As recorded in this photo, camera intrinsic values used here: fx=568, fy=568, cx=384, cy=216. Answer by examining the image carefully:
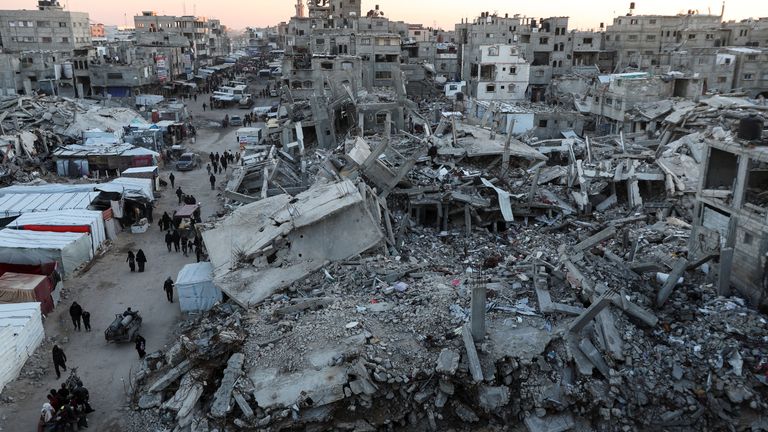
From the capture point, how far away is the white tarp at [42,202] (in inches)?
864

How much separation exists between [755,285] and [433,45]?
58.2 meters

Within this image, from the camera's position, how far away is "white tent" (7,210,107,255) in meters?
20.0

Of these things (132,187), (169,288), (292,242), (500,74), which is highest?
(500,74)

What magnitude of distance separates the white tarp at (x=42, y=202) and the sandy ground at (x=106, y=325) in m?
2.13

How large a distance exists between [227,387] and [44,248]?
35.1 feet

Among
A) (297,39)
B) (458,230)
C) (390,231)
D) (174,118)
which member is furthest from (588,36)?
(390,231)

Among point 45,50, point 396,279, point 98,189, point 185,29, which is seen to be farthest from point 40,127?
point 185,29

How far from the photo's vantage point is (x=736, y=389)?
1040 centimetres

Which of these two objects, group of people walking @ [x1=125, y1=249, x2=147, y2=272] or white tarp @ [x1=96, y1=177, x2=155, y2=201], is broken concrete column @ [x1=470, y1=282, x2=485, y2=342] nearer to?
group of people walking @ [x1=125, y1=249, x2=147, y2=272]

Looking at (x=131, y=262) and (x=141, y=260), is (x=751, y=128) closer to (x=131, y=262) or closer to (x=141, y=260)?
(x=141, y=260)

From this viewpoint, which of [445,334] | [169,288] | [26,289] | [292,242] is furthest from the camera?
[169,288]

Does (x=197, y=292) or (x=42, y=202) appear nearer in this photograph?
(x=197, y=292)

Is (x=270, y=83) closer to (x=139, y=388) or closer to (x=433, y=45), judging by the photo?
(x=433, y=45)

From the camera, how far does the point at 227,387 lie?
11008mm
